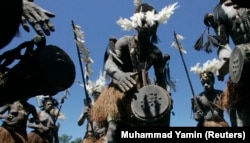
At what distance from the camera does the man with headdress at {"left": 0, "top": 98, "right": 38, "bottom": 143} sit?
761cm

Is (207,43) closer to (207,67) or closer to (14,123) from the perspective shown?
(207,67)

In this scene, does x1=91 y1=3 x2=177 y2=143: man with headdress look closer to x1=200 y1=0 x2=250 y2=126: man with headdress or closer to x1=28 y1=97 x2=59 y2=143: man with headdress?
x1=200 y1=0 x2=250 y2=126: man with headdress

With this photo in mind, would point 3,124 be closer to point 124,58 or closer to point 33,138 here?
point 33,138

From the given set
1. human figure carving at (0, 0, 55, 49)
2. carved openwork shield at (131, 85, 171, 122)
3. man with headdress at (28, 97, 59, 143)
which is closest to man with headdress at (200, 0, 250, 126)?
carved openwork shield at (131, 85, 171, 122)

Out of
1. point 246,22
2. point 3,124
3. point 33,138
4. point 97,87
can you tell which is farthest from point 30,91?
point 97,87

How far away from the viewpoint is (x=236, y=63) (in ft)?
15.4

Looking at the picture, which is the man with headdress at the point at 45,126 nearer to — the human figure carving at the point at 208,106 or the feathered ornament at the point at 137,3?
the human figure carving at the point at 208,106

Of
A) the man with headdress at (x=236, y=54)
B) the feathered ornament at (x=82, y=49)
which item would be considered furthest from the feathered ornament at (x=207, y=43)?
the feathered ornament at (x=82, y=49)

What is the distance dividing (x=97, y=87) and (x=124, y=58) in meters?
3.66

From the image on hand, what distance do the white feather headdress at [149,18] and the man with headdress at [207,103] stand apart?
5.11 feet

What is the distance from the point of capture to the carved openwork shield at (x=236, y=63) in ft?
15.1

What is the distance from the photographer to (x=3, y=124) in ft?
26.1

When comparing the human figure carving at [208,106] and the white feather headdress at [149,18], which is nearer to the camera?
the white feather headdress at [149,18]

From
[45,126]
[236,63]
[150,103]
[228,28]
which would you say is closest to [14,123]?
[45,126]
